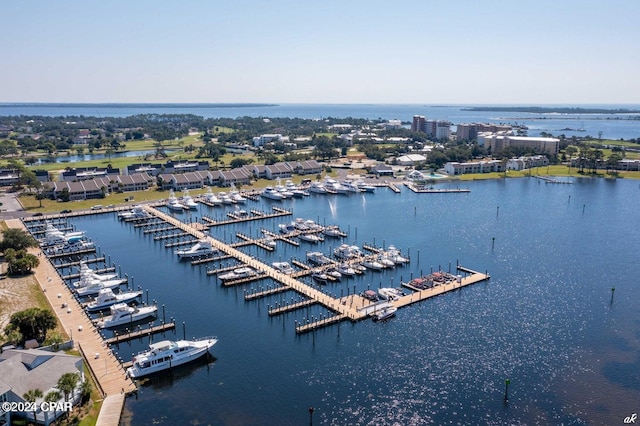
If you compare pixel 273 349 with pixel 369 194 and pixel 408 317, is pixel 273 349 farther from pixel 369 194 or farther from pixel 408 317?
pixel 369 194

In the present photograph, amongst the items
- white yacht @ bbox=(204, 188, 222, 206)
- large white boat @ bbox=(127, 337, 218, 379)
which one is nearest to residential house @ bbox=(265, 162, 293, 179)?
white yacht @ bbox=(204, 188, 222, 206)

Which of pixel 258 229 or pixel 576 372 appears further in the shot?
pixel 258 229

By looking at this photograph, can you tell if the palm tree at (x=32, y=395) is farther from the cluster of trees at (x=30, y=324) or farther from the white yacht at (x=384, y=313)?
the white yacht at (x=384, y=313)

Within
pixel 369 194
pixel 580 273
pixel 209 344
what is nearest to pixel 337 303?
pixel 209 344

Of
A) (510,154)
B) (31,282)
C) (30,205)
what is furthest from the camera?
(510,154)

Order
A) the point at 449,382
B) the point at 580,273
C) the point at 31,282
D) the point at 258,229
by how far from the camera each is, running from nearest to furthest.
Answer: the point at 449,382 < the point at 31,282 < the point at 580,273 < the point at 258,229

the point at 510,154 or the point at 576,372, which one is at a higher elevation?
the point at 510,154

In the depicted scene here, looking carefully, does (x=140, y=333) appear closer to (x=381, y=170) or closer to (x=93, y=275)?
(x=93, y=275)
